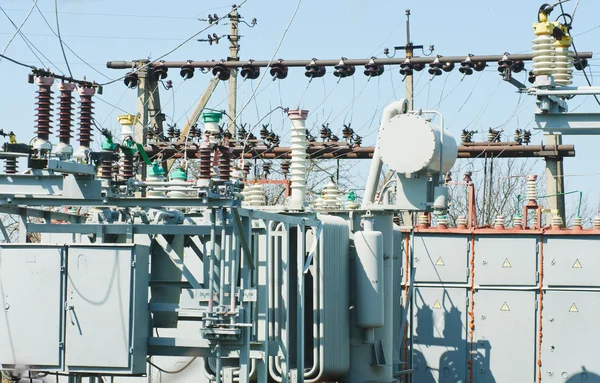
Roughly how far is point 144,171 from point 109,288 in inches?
571

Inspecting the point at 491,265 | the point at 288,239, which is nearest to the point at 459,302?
the point at 491,265

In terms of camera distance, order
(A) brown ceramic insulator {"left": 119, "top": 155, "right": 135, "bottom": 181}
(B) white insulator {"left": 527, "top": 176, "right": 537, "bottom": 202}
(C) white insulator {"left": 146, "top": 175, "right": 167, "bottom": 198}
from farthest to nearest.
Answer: (B) white insulator {"left": 527, "top": 176, "right": 537, "bottom": 202} → (C) white insulator {"left": 146, "top": 175, "right": 167, "bottom": 198} → (A) brown ceramic insulator {"left": 119, "top": 155, "right": 135, "bottom": 181}

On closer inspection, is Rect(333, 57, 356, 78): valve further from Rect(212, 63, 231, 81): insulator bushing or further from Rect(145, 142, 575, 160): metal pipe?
Rect(212, 63, 231, 81): insulator bushing

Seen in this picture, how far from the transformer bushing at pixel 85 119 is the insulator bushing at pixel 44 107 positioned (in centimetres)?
39

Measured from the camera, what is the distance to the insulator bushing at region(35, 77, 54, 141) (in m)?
13.7

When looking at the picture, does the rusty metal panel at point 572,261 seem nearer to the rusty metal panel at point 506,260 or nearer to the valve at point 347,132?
the rusty metal panel at point 506,260

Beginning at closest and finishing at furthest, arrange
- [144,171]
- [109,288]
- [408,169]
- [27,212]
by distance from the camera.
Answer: [109,288]
[27,212]
[408,169]
[144,171]

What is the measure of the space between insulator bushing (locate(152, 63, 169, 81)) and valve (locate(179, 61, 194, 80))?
18.3 inches

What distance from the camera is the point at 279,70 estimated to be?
3328 centimetres

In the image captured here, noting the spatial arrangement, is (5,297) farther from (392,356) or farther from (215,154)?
(392,356)

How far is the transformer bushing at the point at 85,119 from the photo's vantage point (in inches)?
552

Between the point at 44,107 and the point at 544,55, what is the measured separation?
6.47m

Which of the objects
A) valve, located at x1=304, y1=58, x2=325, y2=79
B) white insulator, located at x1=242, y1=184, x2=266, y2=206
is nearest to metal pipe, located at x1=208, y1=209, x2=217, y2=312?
white insulator, located at x1=242, y1=184, x2=266, y2=206

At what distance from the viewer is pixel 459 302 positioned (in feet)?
69.9
